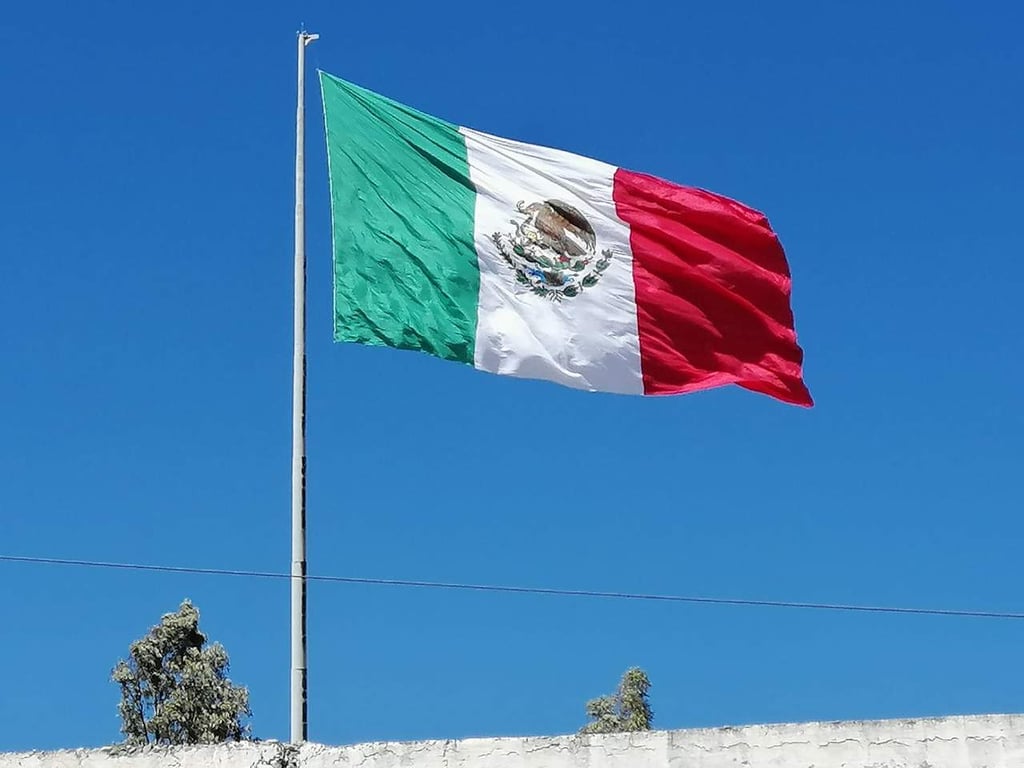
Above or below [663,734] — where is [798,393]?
→ above

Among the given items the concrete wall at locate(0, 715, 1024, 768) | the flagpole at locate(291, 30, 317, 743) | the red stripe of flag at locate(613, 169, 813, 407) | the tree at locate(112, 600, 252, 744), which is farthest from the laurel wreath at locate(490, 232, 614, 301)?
the tree at locate(112, 600, 252, 744)

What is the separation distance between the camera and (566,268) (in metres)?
15.3

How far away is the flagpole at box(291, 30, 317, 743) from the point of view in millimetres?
12273

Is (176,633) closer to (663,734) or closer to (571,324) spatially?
(571,324)

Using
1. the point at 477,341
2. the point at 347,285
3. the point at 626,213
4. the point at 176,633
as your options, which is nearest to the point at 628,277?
the point at 626,213

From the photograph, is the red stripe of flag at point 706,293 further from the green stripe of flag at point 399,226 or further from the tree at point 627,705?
the tree at point 627,705

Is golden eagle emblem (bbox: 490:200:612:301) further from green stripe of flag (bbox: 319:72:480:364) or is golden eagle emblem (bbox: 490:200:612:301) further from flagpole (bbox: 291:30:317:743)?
flagpole (bbox: 291:30:317:743)

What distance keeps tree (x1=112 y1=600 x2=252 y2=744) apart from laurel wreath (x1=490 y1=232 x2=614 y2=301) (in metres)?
19.0

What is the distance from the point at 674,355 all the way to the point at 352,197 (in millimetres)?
3157

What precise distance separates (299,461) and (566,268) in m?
3.54

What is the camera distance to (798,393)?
15336 millimetres

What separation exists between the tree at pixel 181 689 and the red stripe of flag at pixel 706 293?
749 inches

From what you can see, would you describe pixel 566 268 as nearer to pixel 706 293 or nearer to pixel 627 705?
pixel 706 293

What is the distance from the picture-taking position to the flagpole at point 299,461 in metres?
12.3
